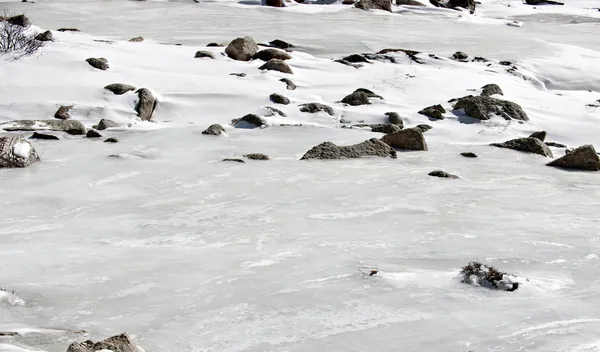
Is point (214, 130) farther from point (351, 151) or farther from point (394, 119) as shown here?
point (394, 119)

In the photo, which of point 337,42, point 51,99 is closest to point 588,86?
point 337,42

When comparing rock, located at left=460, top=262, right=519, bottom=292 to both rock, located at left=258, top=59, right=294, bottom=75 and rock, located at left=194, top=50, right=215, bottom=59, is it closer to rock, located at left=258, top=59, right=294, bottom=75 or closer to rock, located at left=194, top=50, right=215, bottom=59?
rock, located at left=258, top=59, right=294, bottom=75

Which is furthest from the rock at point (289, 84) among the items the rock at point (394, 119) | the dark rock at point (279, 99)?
the rock at point (394, 119)

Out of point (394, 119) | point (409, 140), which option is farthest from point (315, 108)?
point (409, 140)

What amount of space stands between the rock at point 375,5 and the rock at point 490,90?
9076 millimetres

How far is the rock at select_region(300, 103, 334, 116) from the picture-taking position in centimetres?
851

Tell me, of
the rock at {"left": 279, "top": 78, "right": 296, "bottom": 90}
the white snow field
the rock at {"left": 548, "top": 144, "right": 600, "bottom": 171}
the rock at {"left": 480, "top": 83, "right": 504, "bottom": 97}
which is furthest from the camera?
the rock at {"left": 480, "top": 83, "right": 504, "bottom": 97}

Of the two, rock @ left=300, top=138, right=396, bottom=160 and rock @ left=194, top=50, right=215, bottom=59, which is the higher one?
rock @ left=194, top=50, right=215, bottom=59

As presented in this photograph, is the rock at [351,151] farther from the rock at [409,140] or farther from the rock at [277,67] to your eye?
the rock at [277,67]

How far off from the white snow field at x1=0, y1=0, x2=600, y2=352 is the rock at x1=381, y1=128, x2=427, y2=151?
11.3 inches

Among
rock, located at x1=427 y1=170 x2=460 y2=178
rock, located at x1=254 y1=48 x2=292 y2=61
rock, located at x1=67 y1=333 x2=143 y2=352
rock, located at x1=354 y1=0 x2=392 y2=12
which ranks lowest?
rock, located at x1=427 y1=170 x2=460 y2=178

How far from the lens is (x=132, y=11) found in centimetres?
1694

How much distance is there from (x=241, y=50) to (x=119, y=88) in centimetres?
271

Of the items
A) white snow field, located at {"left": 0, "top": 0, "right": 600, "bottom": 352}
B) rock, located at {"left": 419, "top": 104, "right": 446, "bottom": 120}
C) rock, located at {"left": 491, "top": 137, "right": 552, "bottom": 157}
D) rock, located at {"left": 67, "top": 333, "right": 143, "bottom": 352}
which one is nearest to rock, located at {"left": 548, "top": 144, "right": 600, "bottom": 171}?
white snow field, located at {"left": 0, "top": 0, "right": 600, "bottom": 352}
